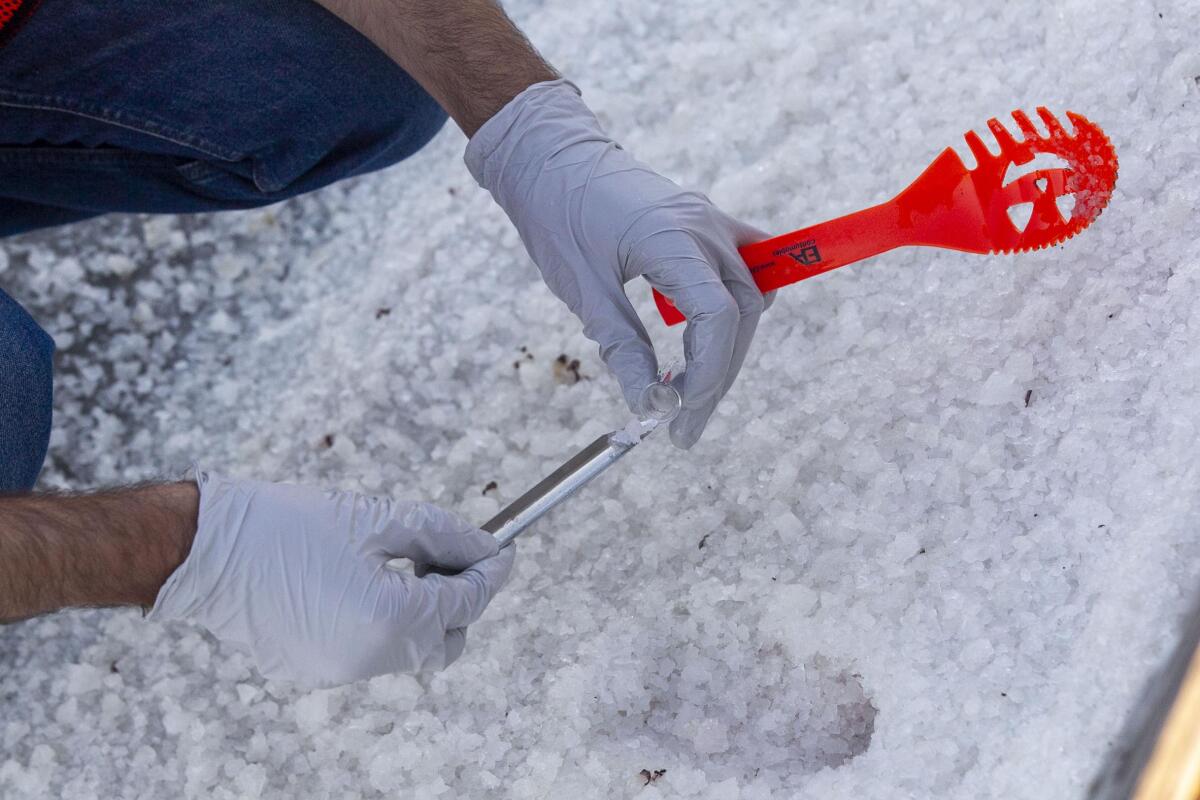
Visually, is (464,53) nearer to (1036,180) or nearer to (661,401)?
(661,401)

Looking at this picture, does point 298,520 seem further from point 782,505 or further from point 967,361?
point 967,361

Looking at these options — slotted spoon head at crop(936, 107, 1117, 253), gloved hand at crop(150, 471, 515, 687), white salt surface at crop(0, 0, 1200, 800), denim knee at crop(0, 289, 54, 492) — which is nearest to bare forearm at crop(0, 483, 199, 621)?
gloved hand at crop(150, 471, 515, 687)

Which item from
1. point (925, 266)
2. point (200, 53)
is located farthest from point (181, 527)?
point (925, 266)

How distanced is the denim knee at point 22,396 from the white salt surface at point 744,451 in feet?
0.88

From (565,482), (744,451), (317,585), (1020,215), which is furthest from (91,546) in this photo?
(1020,215)

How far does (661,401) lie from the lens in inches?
40.5

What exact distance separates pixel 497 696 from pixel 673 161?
0.73 meters

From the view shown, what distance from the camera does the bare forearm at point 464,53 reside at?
1.13 m

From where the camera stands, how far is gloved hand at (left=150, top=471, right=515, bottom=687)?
3.16ft

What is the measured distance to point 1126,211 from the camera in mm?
1107

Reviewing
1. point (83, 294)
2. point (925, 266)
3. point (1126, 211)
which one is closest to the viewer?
point (1126, 211)

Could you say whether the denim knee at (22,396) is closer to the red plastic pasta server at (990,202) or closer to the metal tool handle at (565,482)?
the metal tool handle at (565,482)

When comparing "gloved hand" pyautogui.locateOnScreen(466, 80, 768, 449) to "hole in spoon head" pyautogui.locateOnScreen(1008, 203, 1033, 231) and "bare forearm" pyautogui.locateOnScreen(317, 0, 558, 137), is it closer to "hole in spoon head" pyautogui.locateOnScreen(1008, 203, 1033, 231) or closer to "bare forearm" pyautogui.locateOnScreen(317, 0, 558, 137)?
"bare forearm" pyautogui.locateOnScreen(317, 0, 558, 137)

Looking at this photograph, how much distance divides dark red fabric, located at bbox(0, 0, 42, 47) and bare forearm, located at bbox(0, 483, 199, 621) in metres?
0.53
